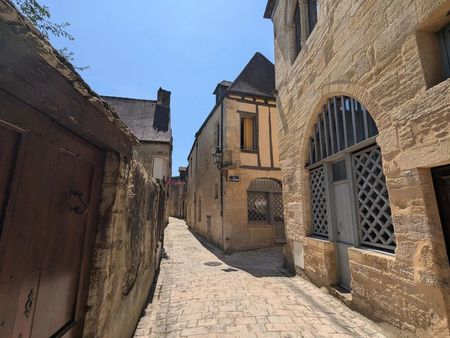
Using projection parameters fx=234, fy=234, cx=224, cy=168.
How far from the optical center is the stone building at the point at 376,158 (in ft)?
7.62

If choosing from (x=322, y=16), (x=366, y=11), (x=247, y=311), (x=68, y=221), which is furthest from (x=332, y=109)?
(x=68, y=221)

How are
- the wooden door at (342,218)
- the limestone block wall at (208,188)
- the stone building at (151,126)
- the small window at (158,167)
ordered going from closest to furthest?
the wooden door at (342,218) → the limestone block wall at (208,188) → the small window at (158,167) → the stone building at (151,126)

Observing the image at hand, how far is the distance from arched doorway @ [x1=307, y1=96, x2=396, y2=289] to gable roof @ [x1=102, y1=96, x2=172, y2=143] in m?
7.74

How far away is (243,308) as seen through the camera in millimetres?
3492

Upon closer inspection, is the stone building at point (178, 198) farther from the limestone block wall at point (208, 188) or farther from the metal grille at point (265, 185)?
the metal grille at point (265, 185)

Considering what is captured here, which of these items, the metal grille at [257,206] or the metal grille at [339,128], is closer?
the metal grille at [339,128]

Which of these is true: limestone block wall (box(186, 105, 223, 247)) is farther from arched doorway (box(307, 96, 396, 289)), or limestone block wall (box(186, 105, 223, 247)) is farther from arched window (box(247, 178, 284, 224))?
arched doorway (box(307, 96, 396, 289))

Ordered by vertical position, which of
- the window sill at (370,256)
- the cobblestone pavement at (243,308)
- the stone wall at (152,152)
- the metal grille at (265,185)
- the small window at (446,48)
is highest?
the stone wall at (152,152)

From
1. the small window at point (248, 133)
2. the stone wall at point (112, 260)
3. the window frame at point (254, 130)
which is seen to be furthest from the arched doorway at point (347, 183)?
the small window at point (248, 133)

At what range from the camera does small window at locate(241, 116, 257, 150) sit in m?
8.99

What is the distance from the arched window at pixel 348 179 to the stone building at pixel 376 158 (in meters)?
0.02

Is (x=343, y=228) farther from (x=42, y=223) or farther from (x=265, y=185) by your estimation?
(x=265, y=185)

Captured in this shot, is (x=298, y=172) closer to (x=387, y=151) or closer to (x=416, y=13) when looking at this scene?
(x=387, y=151)

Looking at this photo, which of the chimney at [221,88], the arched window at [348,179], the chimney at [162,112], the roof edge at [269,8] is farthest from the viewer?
the chimney at [162,112]
